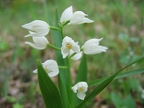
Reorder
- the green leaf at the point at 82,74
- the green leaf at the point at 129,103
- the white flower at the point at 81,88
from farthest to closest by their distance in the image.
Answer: the green leaf at the point at 129,103 → the green leaf at the point at 82,74 → the white flower at the point at 81,88

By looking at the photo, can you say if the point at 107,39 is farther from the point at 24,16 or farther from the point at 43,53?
the point at 24,16

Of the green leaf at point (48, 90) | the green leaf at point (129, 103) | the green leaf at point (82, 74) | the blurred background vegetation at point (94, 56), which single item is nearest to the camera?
the green leaf at point (48, 90)

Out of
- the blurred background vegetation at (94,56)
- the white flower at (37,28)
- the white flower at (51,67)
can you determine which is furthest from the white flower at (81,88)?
the blurred background vegetation at (94,56)

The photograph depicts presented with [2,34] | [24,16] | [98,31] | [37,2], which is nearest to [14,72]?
[2,34]

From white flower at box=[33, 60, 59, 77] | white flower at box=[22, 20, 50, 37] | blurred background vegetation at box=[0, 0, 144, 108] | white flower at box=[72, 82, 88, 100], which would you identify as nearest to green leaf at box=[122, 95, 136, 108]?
blurred background vegetation at box=[0, 0, 144, 108]

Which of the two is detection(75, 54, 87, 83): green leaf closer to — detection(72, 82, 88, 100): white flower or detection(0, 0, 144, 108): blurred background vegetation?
detection(72, 82, 88, 100): white flower

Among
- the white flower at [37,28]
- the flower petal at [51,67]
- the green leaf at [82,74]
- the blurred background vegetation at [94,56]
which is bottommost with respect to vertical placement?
the blurred background vegetation at [94,56]

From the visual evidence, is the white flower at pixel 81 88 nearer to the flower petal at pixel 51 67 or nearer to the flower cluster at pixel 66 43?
the flower cluster at pixel 66 43
